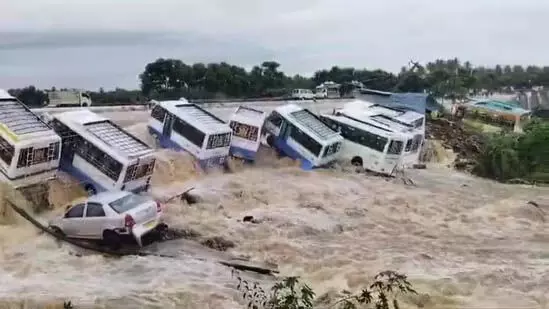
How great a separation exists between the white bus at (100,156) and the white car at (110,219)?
2.57m

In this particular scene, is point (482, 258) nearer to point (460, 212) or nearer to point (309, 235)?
point (309, 235)

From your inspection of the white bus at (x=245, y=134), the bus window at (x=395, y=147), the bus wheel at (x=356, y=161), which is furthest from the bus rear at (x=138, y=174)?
the bus window at (x=395, y=147)

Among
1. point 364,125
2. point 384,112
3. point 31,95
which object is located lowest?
point 31,95

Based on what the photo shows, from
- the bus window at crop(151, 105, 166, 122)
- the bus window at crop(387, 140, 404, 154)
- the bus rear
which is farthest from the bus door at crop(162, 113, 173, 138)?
the bus window at crop(387, 140, 404, 154)

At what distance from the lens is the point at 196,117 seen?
24.9 metres

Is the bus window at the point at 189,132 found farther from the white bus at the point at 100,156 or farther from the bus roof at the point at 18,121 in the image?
the bus roof at the point at 18,121

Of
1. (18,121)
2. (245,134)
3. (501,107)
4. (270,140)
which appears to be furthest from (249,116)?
(501,107)

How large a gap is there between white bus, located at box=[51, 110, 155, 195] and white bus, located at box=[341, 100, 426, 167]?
1298 centimetres

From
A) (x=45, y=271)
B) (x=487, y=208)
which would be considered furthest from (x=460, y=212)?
(x=45, y=271)

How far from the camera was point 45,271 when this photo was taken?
14430mm

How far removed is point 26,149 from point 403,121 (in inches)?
790

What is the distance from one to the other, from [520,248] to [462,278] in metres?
3.93

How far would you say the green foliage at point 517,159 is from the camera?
3184 centimetres

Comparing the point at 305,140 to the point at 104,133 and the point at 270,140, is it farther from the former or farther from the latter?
the point at 104,133
